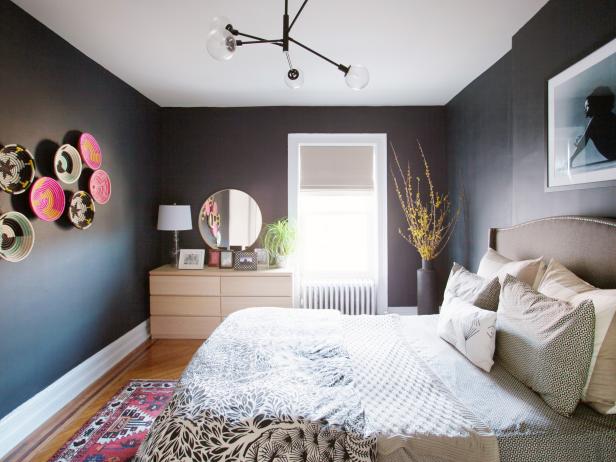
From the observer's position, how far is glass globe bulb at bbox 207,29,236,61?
1389 mm

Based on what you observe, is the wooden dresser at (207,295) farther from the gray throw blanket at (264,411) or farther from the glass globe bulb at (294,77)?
the glass globe bulb at (294,77)

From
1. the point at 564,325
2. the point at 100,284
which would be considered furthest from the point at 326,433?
the point at 100,284

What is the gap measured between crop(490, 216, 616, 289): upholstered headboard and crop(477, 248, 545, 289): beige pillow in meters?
0.11

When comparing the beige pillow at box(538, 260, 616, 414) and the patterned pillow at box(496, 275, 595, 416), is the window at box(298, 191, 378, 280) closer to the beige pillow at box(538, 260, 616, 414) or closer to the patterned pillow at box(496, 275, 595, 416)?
the patterned pillow at box(496, 275, 595, 416)

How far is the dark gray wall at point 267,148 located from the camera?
4.11 metres

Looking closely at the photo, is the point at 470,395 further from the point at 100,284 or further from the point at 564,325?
the point at 100,284

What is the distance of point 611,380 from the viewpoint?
4.17 ft

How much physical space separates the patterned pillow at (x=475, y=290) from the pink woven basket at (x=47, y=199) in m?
2.62

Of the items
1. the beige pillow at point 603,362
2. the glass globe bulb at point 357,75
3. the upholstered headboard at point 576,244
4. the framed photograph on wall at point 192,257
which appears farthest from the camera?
the framed photograph on wall at point 192,257

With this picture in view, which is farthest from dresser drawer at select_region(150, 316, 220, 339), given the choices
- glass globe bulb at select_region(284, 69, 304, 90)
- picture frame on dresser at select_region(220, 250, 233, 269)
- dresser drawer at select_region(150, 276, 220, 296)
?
glass globe bulb at select_region(284, 69, 304, 90)

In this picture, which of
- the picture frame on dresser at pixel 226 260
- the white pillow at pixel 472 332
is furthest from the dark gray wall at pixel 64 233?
the white pillow at pixel 472 332

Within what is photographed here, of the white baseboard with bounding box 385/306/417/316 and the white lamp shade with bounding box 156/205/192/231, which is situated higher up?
the white lamp shade with bounding box 156/205/192/231

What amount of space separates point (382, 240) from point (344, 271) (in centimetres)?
58

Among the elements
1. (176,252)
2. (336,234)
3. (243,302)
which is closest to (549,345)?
(243,302)
